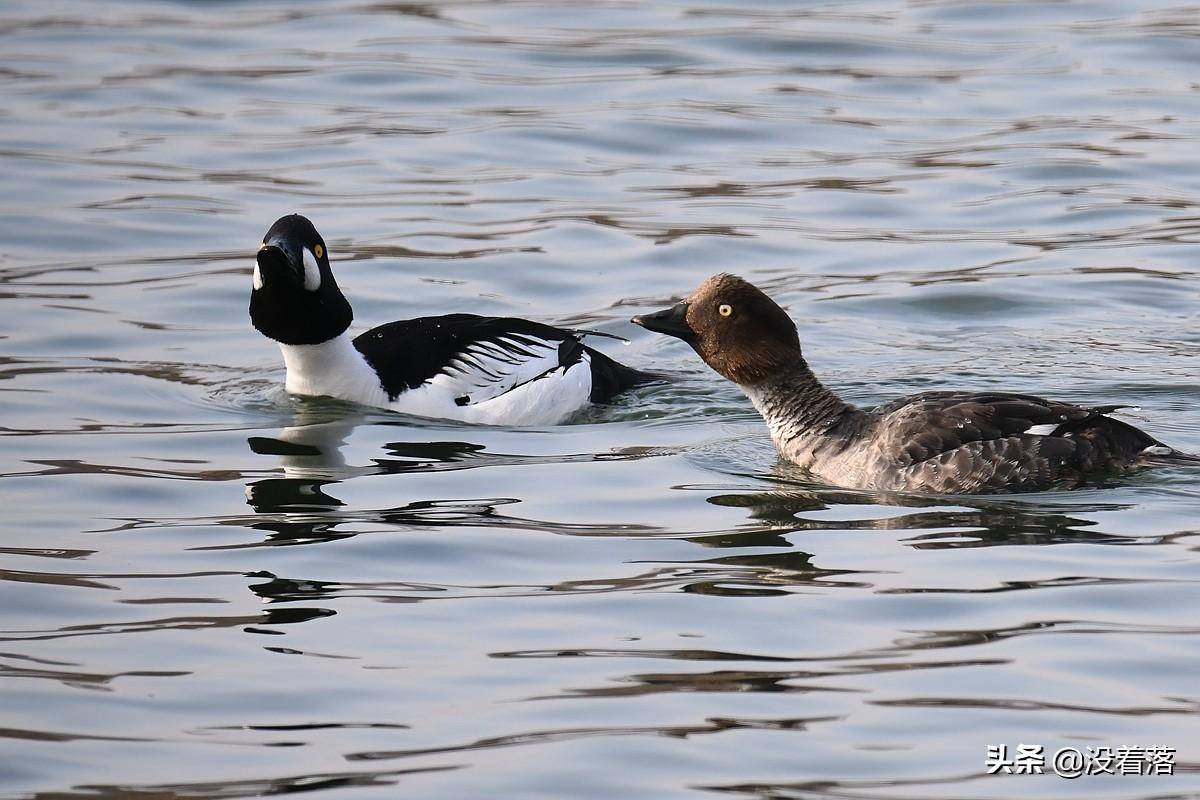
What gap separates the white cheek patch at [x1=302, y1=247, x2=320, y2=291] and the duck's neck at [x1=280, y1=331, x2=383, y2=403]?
1.17 ft

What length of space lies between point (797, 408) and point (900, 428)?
0.78 meters

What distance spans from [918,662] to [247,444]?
5.37 m

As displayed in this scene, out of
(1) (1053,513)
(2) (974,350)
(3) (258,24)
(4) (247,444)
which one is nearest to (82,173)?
(3) (258,24)

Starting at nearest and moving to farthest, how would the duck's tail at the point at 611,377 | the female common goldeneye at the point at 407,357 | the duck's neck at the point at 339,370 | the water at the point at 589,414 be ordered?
the water at the point at 589,414 → the female common goldeneye at the point at 407,357 → the duck's neck at the point at 339,370 → the duck's tail at the point at 611,377

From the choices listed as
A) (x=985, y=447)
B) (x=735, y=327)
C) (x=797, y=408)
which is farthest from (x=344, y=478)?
(x=985, y=447)

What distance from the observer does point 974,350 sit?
1339 cm

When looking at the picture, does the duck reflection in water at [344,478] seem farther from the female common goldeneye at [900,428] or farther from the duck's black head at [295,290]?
the female common goldeneye at [900,428]

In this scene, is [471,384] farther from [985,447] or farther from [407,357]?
[985,447]

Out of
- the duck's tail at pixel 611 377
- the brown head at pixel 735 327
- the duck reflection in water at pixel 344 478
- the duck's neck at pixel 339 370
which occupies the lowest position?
the duck reflection in water at pixel 344 478

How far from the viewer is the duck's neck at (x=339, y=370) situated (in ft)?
39.5

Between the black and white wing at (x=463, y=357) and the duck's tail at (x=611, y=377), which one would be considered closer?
the black and white wing at (x=463, y=357)

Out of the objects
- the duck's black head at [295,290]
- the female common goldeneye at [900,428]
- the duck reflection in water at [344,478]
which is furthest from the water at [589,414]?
the duck's black head at [295,290]

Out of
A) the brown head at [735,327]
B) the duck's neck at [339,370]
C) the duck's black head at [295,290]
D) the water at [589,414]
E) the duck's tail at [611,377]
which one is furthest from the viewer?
the duck's tail at [611,377]

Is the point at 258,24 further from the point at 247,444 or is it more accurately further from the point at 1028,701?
the point at 1028,701
